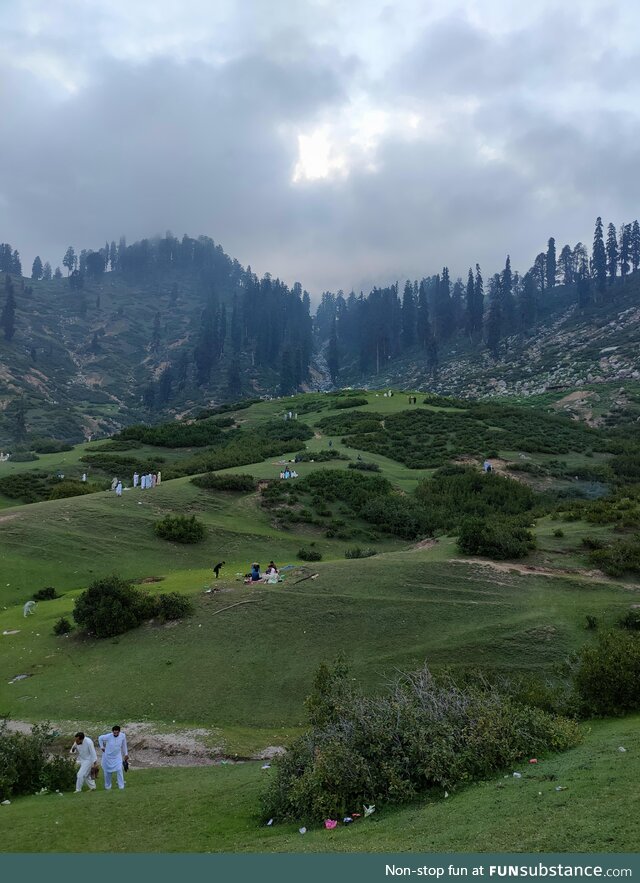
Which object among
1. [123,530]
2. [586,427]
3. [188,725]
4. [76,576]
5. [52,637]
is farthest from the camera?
[586,427]

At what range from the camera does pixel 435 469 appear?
1983 inches

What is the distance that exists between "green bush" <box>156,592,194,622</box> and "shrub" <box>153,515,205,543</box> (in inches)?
403

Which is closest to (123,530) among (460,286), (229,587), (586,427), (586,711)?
(229,587)

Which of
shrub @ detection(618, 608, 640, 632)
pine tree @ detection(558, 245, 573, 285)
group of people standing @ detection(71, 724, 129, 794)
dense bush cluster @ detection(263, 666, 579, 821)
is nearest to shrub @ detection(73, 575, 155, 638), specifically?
group of people standing @ detection(71, 724, 129, 794)

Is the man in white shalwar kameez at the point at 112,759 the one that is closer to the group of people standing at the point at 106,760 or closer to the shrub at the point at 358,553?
the group of people standing at the point at 106,760

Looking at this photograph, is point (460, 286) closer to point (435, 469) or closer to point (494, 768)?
point (435, 469)

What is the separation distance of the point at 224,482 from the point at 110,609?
19325 mm

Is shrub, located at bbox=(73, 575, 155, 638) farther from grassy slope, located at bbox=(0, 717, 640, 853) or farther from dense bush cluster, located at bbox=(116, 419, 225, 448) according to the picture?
dense bush cluster, located at bbox=(116, 419, 225, 448)

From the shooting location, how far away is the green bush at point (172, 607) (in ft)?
68.0

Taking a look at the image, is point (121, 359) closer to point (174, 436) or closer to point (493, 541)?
point (174, 436)

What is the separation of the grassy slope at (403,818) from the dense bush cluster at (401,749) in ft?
1.23

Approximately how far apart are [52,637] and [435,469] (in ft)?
119

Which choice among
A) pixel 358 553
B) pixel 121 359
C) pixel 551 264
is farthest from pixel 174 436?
pixel 551 264

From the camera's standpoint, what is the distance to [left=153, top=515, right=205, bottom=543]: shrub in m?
31.2
